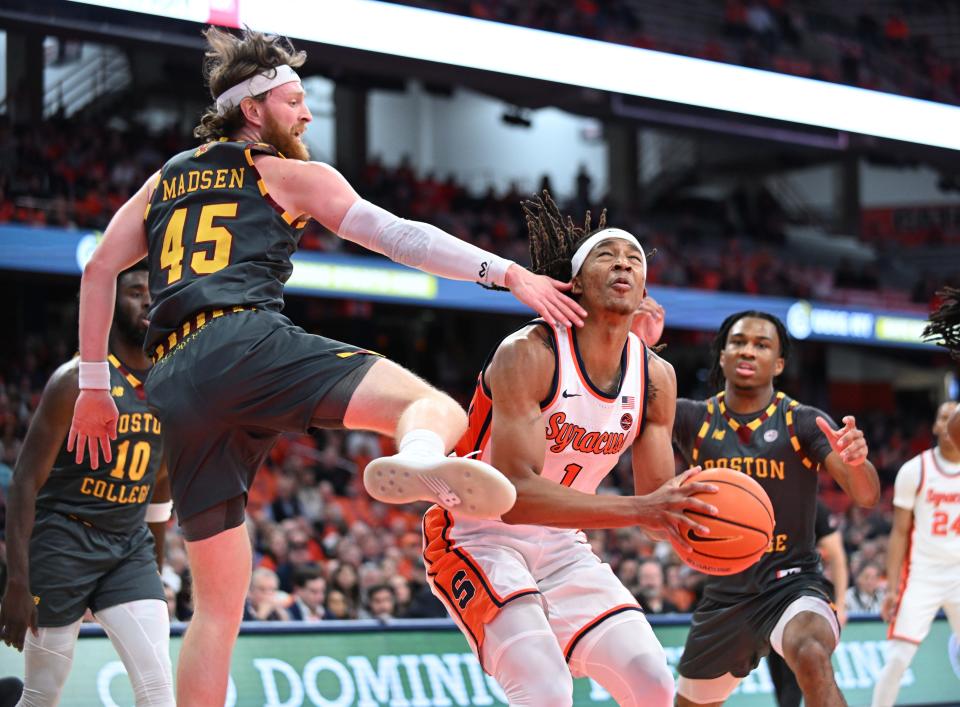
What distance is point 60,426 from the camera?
5.34 meters

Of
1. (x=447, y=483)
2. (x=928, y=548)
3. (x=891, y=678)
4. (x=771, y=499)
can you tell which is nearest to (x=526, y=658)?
(x=447, y=483)

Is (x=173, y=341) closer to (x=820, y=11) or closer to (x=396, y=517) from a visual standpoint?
(x=396, y=517)

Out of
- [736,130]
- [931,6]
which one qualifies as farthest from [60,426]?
[931,6]

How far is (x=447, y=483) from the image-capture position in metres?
3.48

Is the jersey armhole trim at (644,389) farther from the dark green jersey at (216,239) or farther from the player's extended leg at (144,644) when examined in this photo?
the player's extended leg at (144,644)

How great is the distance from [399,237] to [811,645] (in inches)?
126

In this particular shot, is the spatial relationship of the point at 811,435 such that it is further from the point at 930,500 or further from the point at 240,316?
the point at 240,316

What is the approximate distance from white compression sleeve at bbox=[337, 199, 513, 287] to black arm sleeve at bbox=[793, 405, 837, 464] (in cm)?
305

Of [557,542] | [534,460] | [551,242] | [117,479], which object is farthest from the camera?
[117,479]

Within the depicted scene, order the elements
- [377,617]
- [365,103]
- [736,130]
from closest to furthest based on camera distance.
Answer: [377,617], [736,130], [365,103]

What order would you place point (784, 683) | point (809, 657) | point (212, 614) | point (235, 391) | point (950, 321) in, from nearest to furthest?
point (235, 391)
point (212, 614)
point (809, 657)
point (950, 321)
point (784, 683)

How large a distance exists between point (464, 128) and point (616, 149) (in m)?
3.35

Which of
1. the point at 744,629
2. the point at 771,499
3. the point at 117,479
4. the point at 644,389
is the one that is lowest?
the point at 744,629

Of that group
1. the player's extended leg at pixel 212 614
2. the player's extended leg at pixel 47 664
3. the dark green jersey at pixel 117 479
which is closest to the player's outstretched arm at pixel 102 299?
the player's extended leg at pixel 212 614
